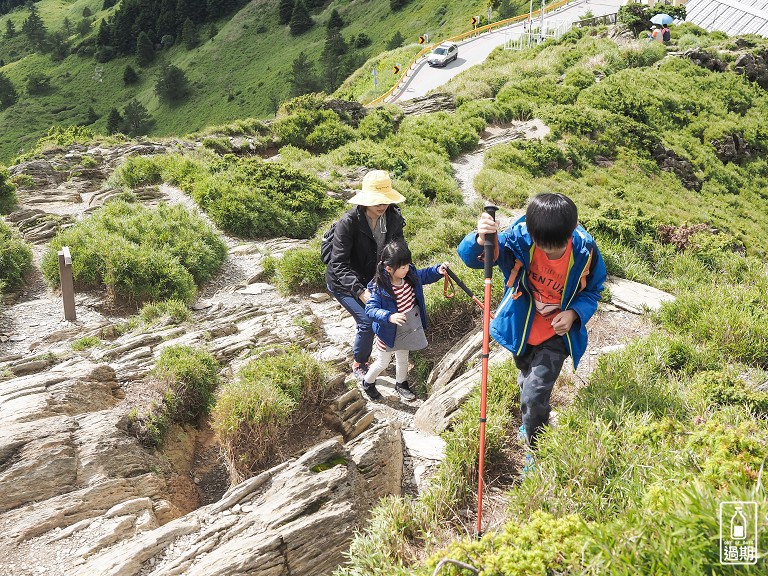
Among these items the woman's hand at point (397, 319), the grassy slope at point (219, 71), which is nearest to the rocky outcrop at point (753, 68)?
the woman's hand at point (397, 319)

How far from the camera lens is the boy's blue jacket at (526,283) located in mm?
4602

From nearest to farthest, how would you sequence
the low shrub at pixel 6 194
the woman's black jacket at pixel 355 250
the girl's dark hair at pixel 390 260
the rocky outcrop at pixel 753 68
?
the girl's dark hair at pixel 390 260, the woman's black jacket at pixel 355 250, the low shrub at pixel 6 194, the rocky outcrop at pixel 753 68

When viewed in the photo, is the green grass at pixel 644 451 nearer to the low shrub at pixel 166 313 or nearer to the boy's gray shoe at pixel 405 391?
the boy's gray shoe at pixel 405 391

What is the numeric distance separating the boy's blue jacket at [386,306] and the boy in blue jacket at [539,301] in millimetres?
1752

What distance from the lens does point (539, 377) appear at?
4684 millimetres

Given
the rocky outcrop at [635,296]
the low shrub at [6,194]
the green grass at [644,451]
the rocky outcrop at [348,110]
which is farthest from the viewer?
the rocky outcrop at [348,110]

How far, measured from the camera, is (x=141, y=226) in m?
12.8

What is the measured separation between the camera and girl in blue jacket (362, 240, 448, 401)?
6301 mm

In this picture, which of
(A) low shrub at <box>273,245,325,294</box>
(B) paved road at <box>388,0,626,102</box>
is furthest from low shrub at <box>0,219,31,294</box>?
(B) paved road at <box>388,0,626,102</box>

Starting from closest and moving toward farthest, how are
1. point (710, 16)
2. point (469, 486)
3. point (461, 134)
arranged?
point (469, 486) < point (461, 134) < point (710, 16)

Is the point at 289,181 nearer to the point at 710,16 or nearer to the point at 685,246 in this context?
the point at 685,246

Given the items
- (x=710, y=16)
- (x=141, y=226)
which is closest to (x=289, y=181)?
(x=141, y=226)

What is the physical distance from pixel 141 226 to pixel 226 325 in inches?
202

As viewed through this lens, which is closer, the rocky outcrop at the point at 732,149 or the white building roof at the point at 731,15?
the rocky outcrop at the point at 732,149
